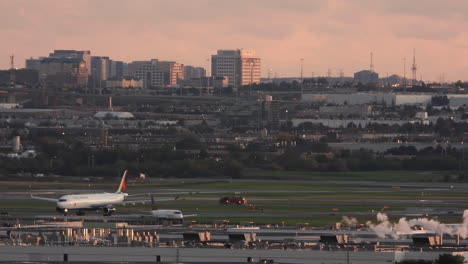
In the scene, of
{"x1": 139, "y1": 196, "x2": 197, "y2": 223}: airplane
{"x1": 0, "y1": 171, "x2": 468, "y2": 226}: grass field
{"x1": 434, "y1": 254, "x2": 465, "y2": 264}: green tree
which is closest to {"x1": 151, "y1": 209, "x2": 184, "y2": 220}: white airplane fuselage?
{"x1": 139, "y1": 196, "x2": 197, "y2": 223}: airplane

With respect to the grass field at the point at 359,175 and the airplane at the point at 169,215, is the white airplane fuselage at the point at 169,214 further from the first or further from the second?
the grass field at the point at 359,175

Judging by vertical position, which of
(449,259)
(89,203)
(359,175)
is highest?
(449,259)

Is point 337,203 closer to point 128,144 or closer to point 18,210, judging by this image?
point 18,210

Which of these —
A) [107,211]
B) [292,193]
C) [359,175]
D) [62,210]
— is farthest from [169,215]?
[359,175]

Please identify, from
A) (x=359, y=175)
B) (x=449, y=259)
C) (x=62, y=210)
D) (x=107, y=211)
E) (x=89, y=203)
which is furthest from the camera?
(x=359, y=175)

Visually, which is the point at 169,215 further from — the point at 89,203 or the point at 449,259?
the point at 449,259

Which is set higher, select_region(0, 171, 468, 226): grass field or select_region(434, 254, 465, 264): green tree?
select_region(434, 254, 465, 264): green tree

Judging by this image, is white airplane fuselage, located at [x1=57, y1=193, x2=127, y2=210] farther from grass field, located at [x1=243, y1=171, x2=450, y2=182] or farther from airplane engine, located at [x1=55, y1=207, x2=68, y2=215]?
grass field, located at [x1=243, y1=171, x2=450, y2=182]

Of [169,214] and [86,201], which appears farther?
[86,201]
